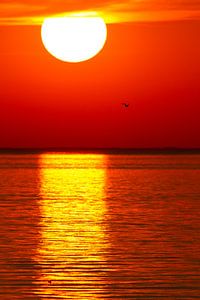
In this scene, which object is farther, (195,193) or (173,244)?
(195,193)

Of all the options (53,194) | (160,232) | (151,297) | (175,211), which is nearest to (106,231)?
(160,232)

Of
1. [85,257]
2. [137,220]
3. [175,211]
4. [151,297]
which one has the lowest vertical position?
[151,297]

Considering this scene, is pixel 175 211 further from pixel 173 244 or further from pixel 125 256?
pixel 125 256

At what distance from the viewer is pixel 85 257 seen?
2066cm

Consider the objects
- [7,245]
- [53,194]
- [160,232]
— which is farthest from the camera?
[53,194]

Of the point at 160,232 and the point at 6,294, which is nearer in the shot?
the point at 6,294

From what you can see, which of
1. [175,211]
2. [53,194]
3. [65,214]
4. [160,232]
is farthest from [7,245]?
[53,194]

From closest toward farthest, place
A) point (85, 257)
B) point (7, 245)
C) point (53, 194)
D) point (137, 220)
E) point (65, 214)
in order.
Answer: point (85, 257)
point (7, 245)
point (137, 220)
point (65, 214)
point (53, 194)

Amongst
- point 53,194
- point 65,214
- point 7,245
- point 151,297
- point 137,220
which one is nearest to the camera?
point 151,297

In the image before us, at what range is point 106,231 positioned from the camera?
84.9 feet

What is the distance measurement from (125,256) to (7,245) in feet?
9.52

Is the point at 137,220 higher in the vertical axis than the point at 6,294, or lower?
higher

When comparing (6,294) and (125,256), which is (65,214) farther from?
(6,294)

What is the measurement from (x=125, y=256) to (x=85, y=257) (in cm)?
80
